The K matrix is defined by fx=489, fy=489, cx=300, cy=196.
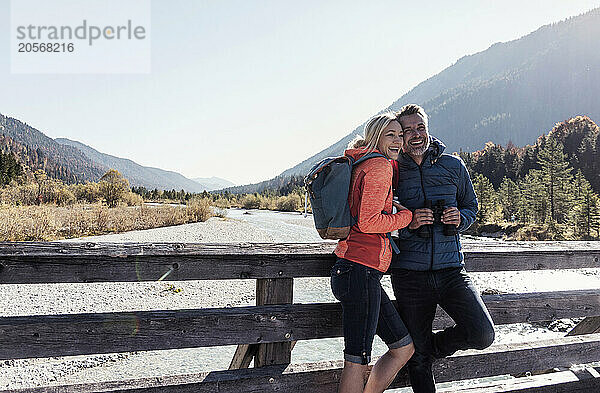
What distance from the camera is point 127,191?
4084 centimetres

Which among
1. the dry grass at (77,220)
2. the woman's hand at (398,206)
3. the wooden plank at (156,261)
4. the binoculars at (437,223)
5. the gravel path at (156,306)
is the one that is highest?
the woman's hand at (398,206)

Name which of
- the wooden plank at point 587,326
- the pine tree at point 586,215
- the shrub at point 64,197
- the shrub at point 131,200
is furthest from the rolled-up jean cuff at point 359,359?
the pine tree at point 586,215

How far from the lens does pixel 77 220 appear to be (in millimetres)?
23984

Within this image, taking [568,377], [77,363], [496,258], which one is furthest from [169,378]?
[77,363]

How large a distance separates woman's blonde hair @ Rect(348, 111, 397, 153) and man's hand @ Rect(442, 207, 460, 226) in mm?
483

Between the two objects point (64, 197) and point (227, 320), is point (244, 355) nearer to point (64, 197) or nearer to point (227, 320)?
point (227, 320)

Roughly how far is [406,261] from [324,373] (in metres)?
0.67

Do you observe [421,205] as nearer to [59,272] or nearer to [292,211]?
[59,272]

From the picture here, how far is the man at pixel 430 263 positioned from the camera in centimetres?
230

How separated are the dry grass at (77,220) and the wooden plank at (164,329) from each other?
19.2m

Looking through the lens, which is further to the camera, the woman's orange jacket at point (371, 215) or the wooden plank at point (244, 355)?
the wooden plank at point (244, 355)

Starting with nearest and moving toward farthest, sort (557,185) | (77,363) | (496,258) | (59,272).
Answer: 1. (59,272)
2. (496,258)
3. (77,363)
4. (557,185)

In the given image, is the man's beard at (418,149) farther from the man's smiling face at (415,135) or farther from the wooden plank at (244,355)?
the wooden plank at (244,355)

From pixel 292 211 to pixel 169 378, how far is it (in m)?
68.7
